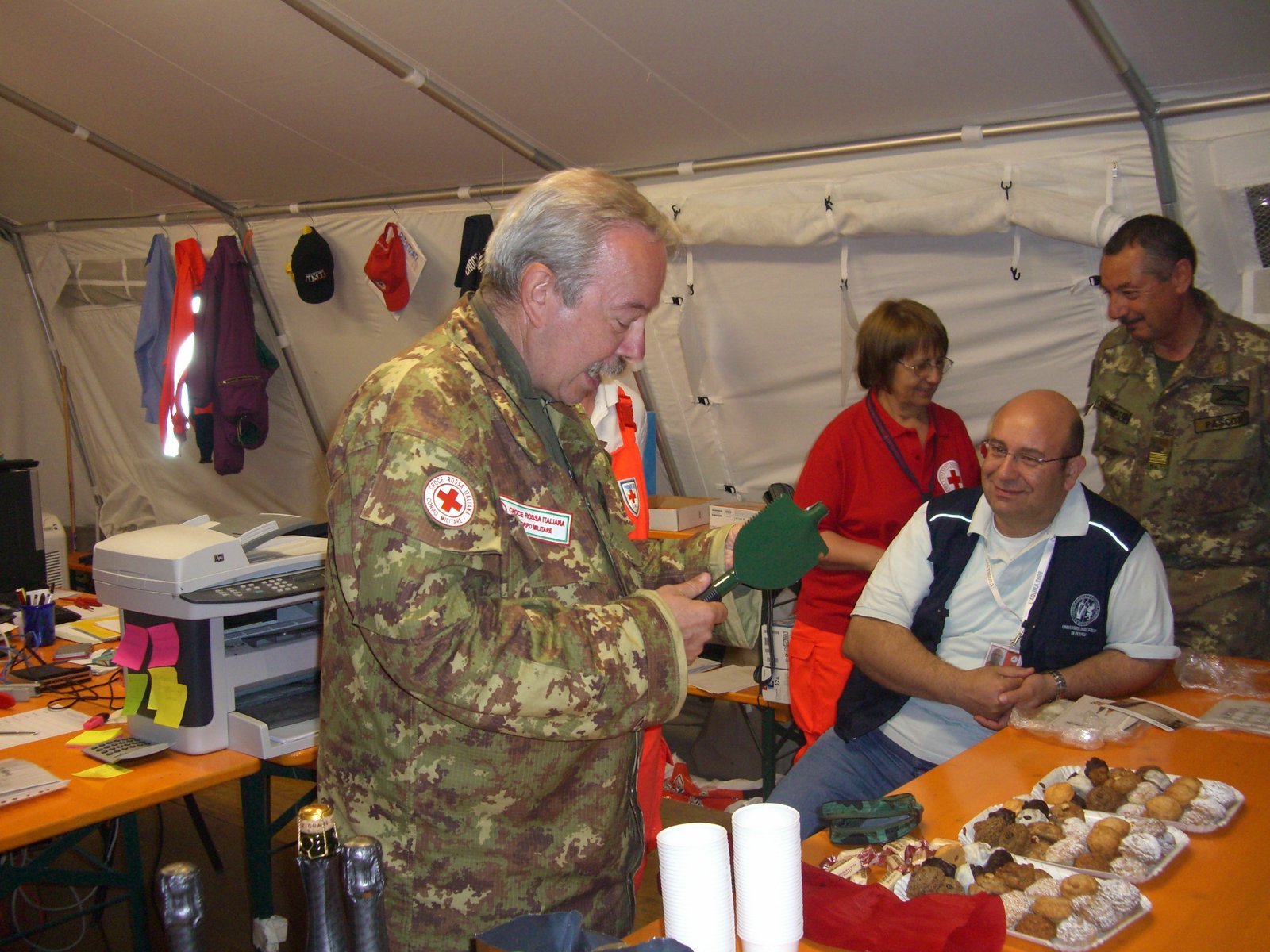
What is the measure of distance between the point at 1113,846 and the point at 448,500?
1008 mm

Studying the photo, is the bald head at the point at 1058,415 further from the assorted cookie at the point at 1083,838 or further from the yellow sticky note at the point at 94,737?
the yellow sticky note at the point at 94,737

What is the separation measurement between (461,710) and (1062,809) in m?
0.91

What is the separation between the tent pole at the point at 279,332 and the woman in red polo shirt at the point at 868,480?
146 inches

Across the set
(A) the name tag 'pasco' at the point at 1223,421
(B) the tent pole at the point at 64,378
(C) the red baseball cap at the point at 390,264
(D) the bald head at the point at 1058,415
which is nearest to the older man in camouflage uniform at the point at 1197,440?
(A) the name tag 'pasco' at the point at 1223,421

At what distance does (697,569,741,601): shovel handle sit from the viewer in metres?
1.54

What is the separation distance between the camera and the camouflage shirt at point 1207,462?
8.86ft

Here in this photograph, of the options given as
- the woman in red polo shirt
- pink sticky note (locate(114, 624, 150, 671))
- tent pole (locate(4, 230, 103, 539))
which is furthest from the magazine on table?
tent pole (locate(4, 230, 103, 539))

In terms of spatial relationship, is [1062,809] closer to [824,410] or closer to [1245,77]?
[1245,77]

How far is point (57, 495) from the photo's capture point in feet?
23.6

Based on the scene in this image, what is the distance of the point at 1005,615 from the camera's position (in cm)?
221

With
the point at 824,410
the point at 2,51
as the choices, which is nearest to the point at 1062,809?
the point at 824,410

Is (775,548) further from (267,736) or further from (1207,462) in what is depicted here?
(1207,462)

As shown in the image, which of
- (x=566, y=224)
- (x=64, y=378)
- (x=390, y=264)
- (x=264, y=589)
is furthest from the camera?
(x=64, y=378)

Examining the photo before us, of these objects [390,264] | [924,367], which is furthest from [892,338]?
[390,264]
